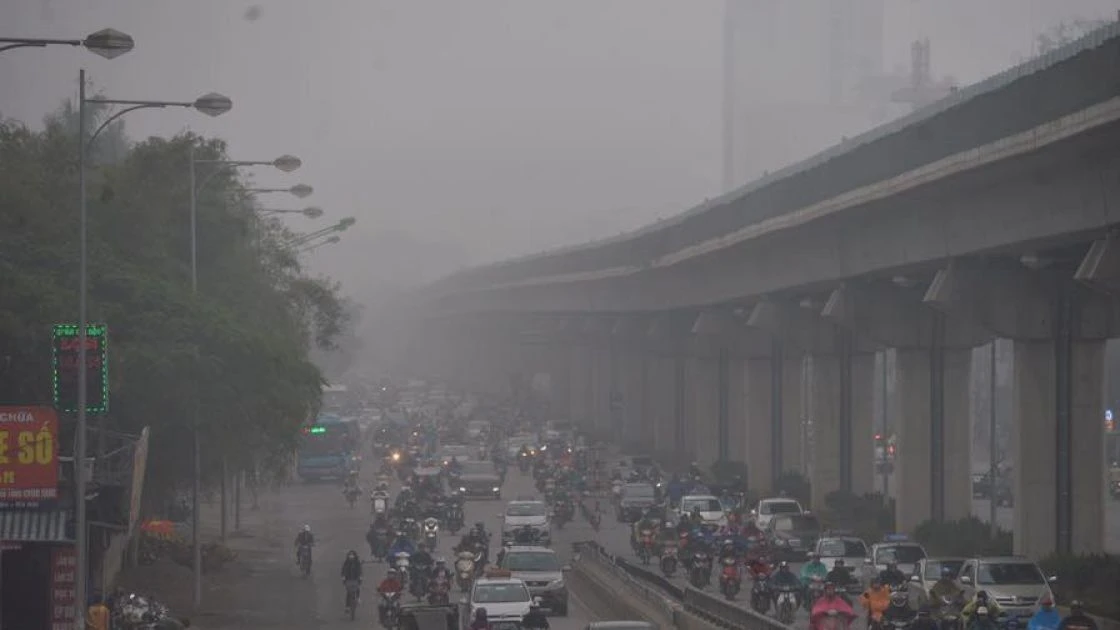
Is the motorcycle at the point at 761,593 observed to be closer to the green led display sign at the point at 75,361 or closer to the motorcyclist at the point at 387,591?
the motorcyclist at the point at 387,591

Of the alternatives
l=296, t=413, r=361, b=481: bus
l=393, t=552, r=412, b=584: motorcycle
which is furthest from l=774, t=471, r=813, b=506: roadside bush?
l=393, t=552, r=412, b=584: motorcycle

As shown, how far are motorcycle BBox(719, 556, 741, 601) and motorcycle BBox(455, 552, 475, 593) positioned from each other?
5.44 metres

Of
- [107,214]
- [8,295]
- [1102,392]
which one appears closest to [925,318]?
[1102,392]

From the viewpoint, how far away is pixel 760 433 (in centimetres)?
8156

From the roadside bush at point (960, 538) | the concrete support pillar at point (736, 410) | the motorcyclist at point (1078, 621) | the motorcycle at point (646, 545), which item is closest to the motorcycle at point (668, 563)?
the motorcycle at point (646, 545)

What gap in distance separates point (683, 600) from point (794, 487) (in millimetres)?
38089

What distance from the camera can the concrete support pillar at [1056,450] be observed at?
4531 centimetres

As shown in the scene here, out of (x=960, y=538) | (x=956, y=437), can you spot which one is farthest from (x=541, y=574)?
(x=956, y=437)

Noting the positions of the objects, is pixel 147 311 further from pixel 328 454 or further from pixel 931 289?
pixel 328 454

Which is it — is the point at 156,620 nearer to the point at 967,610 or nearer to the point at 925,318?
the point at 967,610

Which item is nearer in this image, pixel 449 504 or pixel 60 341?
pixel 60 341

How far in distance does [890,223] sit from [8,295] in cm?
2239

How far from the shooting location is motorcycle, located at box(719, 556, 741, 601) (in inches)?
1731

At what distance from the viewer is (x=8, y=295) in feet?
133
